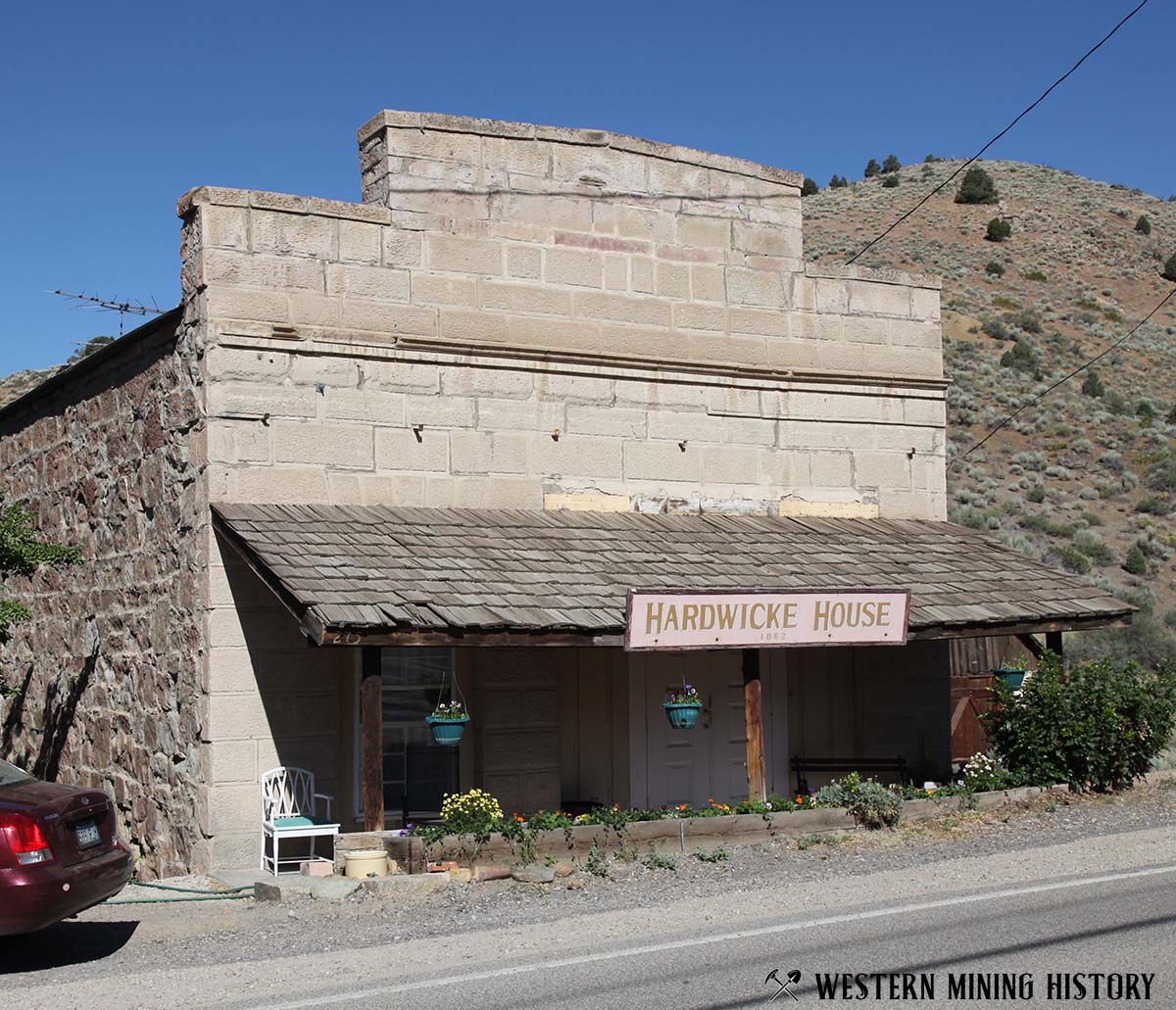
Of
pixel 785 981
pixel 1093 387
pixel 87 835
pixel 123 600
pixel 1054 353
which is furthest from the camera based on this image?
pixel 1054 353

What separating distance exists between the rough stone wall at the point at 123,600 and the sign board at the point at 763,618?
3.94 metres

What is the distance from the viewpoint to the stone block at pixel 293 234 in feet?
43.3

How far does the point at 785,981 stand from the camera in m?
7.29

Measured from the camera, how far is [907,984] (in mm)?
7141

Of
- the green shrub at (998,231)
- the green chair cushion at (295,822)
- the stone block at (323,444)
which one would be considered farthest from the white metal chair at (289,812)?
the green shrub at (998,231)

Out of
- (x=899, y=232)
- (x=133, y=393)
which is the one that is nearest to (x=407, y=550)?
(x=133, y=393)

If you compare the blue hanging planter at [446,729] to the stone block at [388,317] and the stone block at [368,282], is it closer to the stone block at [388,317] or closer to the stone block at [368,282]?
the stone block at [388,317]

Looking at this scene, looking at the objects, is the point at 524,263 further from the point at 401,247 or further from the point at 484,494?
the point at 484,494

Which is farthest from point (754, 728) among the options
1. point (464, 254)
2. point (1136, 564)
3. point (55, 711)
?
point (1136, 564)

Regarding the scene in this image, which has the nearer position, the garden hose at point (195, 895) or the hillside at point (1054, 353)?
the garden hose at point (195, 895)

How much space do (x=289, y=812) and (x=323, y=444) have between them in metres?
3.36

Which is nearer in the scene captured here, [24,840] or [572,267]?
[24,840]

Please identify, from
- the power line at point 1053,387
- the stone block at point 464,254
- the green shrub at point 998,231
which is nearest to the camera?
the stone block at point 464,254

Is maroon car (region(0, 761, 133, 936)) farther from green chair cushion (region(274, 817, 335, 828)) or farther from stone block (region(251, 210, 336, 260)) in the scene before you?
stone block (region(251, 210, 336, 260))
